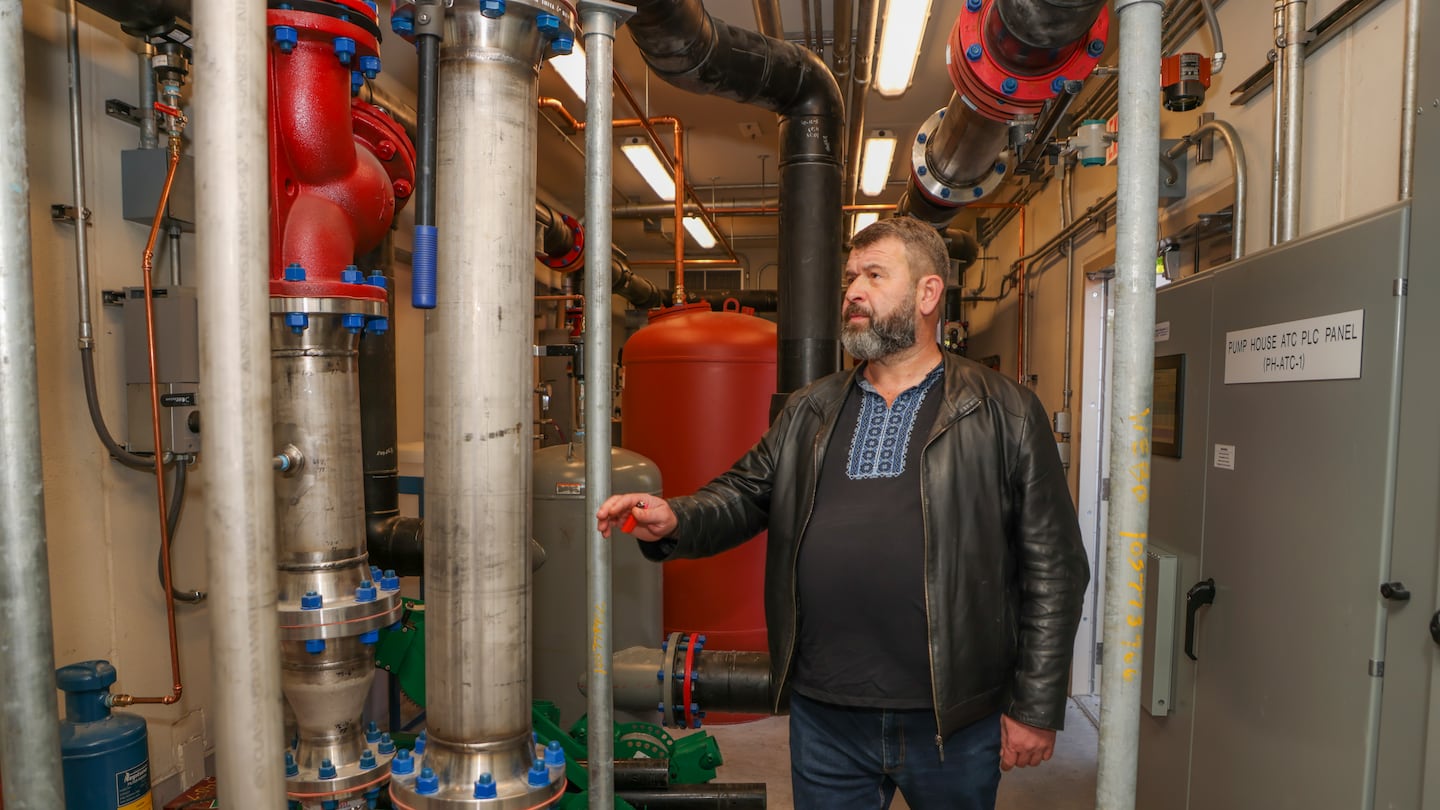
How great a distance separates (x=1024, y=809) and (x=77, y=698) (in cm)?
273

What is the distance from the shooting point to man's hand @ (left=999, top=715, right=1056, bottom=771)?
1371 millimetres

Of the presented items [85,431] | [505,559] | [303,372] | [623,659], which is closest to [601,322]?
[505,559]

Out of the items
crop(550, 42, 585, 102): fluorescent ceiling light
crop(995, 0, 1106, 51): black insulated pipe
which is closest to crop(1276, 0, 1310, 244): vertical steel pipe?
crop(995, 0, 1106, 51): black insulated pipe

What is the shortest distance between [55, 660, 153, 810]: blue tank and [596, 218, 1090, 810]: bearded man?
4.00ft

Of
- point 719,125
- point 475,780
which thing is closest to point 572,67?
point 719,125

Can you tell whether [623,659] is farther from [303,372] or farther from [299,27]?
[299,27]

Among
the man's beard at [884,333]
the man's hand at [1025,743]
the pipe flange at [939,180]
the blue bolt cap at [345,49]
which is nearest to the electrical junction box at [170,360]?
the blue bolt cap at [345,49]

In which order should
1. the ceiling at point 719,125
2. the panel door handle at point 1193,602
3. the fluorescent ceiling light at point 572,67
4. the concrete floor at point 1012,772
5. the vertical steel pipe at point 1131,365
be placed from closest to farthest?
the vertical steel pipe at point 1131,365
the panel door handle at point 1193,602
the concrete floor at point 1012,772
the fluorescent ceiling light at point 572,67
the ceiling at point 719,125

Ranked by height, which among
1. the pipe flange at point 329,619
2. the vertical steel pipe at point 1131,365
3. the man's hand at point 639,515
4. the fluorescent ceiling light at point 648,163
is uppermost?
the fluorescent ceiling light at point 648,163

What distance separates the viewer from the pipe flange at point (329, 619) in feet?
4.73

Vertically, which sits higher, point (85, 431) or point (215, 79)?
point (215, 79)

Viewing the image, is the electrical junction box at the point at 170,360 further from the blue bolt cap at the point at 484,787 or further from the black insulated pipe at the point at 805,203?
the black insulated pipe at the point at 805,203

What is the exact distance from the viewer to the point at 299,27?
136 cm

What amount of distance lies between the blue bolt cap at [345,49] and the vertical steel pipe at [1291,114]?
2.15 metres
